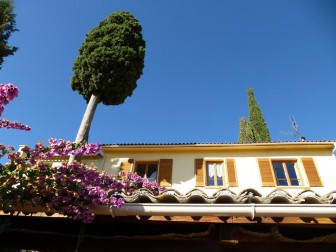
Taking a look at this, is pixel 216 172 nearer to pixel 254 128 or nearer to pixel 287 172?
pixel 287 172

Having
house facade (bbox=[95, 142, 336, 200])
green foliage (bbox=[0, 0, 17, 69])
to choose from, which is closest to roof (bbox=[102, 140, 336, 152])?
house facade (bbox=[95, 142, 336, 200])

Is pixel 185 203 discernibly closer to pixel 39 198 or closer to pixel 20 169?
pixel 39 198

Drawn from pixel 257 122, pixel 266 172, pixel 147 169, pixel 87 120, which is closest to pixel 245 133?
pixel 257 122

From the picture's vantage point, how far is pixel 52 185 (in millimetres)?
3619

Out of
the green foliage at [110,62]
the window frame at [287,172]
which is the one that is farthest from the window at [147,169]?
the window frame at [287,172]

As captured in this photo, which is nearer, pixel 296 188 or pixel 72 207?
pixel 72 207

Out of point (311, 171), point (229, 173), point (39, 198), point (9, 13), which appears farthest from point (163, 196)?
point (9, 13)

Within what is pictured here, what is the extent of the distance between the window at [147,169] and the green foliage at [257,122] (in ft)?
48.3

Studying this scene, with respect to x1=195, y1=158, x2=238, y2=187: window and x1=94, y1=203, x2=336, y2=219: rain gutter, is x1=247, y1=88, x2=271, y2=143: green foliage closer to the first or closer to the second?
x1=195, y1=158, x2=238, y2=187: window

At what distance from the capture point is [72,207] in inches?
134

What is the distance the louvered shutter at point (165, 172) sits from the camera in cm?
1431

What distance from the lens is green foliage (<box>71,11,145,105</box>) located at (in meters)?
14.7

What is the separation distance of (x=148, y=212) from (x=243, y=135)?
26443 millimetres

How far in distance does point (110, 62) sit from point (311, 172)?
40.4ft
